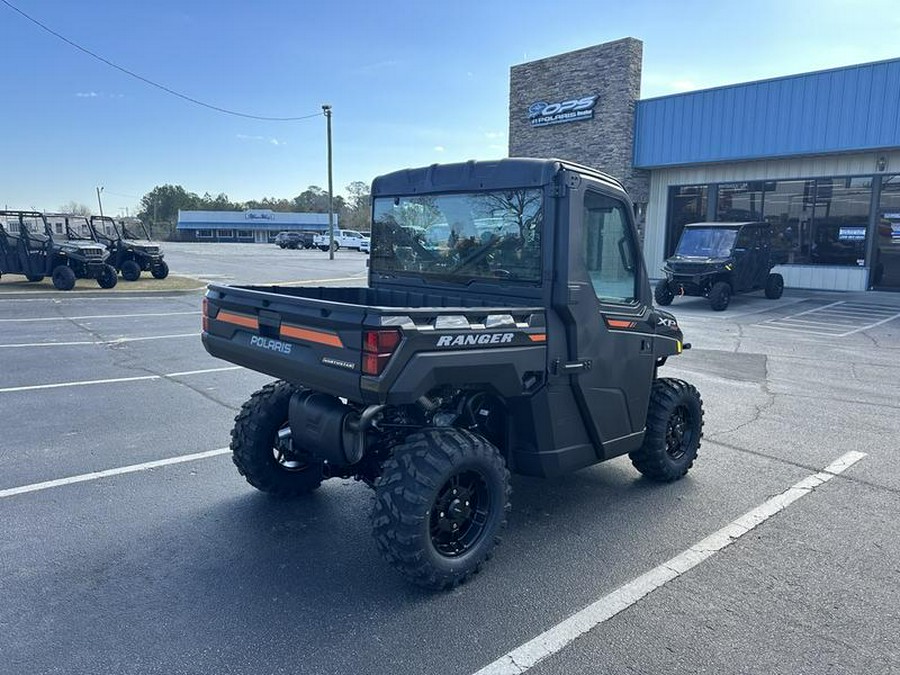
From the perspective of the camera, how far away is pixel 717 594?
3365 millimetres

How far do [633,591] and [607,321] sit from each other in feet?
5.16

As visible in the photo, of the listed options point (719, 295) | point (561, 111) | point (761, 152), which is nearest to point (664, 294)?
point (719, 295)

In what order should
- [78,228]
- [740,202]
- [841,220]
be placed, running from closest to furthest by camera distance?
[78,228], [841,220], [740,202]

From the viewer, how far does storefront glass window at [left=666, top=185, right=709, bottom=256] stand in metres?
23.3

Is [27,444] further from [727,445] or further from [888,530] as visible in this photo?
[888,530]

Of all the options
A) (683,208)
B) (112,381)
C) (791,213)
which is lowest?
(112,381)

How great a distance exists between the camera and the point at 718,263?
1659cm

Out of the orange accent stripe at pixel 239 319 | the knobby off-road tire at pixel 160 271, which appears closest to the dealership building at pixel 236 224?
the knobby off-road tire at pixel 160 271

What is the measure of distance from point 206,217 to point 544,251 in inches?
3640

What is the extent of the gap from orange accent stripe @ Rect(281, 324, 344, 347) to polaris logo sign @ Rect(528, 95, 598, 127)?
2386cm

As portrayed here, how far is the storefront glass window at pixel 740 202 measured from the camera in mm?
21719

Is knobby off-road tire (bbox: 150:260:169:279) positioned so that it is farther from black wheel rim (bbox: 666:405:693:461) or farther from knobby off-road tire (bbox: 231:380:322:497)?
black wheel rim (bbox: 666:405:693:461)

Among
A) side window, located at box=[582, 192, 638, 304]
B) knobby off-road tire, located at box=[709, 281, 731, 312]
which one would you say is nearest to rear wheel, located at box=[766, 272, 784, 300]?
knobby off-road tire, located at box=[709, 281, 731, 312]

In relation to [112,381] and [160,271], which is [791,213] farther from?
[112,381]
